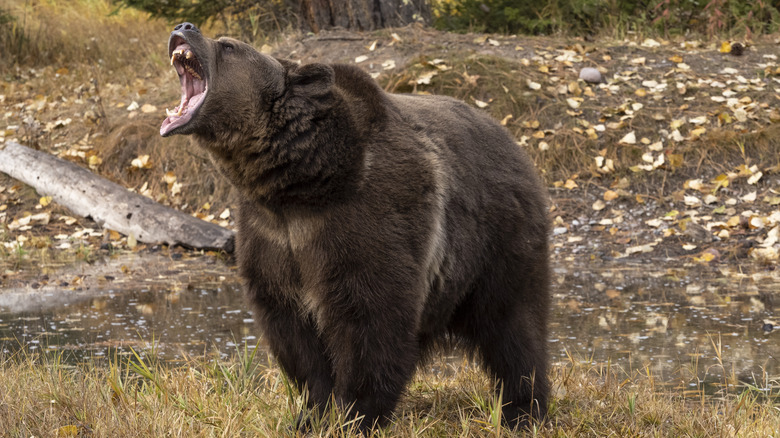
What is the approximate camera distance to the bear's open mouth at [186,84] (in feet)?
9.64

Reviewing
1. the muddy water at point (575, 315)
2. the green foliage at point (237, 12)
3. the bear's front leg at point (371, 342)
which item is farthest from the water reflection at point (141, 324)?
the green foliage at point (237, 12)

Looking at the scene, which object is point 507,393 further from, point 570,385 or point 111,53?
point 111,53

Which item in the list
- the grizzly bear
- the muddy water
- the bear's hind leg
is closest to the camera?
the grizzly bear

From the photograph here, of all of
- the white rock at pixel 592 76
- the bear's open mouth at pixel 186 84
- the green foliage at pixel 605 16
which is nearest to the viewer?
the bear's open mouth at pixel 186 84

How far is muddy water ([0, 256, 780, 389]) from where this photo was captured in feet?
16.1

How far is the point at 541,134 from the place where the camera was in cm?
870

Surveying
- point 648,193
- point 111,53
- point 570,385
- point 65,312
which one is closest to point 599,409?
point 570,385

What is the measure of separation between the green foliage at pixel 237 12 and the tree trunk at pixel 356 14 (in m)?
0.57

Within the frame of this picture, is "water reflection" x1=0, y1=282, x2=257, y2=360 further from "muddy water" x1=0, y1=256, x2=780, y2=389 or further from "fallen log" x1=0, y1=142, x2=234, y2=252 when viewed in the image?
"fallen log" x1=0, y1=142, x2=234, y2=252

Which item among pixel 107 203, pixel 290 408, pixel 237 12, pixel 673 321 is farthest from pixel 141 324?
pixel 237 12

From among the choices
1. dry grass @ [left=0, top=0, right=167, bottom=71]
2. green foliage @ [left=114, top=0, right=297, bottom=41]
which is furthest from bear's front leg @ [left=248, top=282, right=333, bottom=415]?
dry grass @ [left=0, top=0, right=167, bottom=71]

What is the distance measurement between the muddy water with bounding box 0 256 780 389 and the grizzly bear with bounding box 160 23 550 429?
4.00 ft

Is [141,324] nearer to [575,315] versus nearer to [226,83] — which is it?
[575,315]

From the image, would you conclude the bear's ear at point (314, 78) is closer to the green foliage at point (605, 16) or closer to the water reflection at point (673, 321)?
the water reflection at point (673, 321)
